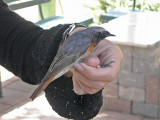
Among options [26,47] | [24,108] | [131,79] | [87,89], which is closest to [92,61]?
[87,89]

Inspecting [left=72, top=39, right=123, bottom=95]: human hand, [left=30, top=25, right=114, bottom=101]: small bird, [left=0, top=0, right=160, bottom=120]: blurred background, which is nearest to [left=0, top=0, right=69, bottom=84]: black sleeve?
[left=30, top=25, right=114, bottom=101]: small bird

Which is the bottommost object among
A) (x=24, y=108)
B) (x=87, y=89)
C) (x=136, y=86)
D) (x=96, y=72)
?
(x=24, y=108)

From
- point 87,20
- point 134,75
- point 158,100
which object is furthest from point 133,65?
point 87,20

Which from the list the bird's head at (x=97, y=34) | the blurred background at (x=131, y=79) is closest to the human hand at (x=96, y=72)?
the bird's head at (x=97, y=34)

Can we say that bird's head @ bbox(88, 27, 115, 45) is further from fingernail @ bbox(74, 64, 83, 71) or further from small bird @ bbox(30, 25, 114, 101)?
fingernail @ bbox(74, 64, 83, 71)

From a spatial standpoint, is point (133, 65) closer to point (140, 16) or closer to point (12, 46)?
point (140, 16)

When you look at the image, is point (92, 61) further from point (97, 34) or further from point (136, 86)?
point (136, 86)

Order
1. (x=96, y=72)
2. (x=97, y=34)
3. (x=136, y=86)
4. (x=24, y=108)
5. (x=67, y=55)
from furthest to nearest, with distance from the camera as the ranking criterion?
(x=24, y=108)
(x=136, y=86)
(x=97, y=34)
(x=67, y=55)
(x=96, y=72)
